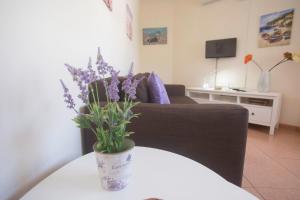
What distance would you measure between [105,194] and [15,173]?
347 mm

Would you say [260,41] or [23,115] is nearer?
[23,115]

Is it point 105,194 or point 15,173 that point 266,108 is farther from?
point 15,173

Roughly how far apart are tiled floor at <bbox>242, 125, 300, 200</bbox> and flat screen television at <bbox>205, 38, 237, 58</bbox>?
1431 mm

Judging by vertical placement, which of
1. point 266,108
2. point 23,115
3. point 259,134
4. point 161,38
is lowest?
point 259,134

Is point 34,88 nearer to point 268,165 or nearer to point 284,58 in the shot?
point 268,165

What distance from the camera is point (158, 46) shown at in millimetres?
3875

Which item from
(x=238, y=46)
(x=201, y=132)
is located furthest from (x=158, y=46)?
(x=201, y=132)

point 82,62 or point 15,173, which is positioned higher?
point 82,62

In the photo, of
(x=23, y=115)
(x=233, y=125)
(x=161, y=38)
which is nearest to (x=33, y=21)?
(x=23, y=115)

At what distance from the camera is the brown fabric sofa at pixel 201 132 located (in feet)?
3.17

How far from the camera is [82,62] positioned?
1100 mm

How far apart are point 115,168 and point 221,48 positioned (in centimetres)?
320

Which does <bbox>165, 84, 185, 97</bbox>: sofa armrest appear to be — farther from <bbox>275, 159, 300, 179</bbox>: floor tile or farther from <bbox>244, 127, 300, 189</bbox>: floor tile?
<bbox>275, 159, 300, 179</bbox>: floor tile

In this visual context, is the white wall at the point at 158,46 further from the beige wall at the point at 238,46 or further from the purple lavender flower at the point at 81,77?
the purple lavender flower at the point at 81,77
